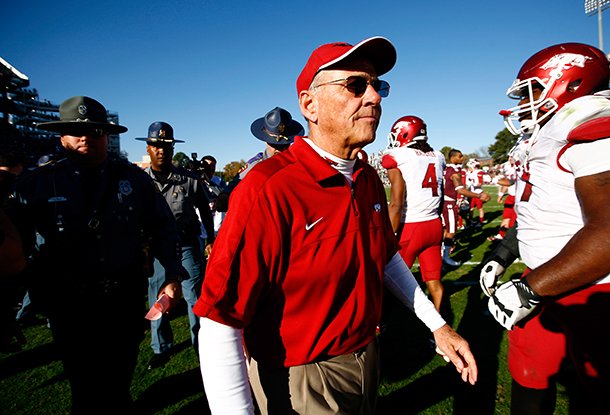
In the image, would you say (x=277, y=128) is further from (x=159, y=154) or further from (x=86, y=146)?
(x=86, y=146)

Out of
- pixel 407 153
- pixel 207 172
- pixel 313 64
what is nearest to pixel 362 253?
pixel 313 64

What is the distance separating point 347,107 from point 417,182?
323 cm

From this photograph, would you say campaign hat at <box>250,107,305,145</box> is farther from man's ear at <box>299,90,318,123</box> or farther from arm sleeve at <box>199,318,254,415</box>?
arm sleeve at <box>199,318,254,415</box>

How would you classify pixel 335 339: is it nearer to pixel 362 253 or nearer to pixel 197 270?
pixel 362 253

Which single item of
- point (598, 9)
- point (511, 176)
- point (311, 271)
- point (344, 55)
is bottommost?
point (511, 176)

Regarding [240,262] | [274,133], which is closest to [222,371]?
[240,262]

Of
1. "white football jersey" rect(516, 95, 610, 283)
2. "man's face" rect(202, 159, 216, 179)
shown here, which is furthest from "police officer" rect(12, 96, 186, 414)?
"man's face" rect(202, 159, 216, 179)

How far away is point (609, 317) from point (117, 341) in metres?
3.36

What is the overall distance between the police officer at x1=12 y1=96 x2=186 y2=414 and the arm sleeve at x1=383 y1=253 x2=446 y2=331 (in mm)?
1814

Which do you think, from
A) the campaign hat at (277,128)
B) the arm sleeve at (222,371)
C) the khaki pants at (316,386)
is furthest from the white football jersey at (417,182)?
the arm sleeve at (222,371)

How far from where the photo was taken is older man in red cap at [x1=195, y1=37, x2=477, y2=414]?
121 centimetres

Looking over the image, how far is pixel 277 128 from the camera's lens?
14.3ft

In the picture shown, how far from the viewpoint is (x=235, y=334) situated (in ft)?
4.04

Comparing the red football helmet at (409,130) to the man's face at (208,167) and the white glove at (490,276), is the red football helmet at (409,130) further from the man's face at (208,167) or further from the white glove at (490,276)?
the man's face at (208,167)
